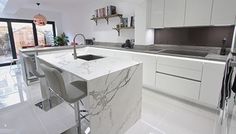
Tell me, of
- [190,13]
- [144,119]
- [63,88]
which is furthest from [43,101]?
[190,13]

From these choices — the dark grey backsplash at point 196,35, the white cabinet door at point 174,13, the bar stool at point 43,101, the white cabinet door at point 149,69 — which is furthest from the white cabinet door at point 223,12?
the bar stool at point 43,101

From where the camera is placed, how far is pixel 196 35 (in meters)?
2.83

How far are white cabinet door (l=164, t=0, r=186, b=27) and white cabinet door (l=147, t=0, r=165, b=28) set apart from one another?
0.10 metres

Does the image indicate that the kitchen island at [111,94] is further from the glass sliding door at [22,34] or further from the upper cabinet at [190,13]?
the glass sliding door at [22,34]

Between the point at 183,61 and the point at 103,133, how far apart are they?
1.75 m

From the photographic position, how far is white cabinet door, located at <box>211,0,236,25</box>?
85.0 inches

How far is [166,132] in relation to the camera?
5.92ft

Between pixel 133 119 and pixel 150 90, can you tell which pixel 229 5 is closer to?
pixel 150 90

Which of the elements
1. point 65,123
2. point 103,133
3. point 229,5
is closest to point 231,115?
point 103,133

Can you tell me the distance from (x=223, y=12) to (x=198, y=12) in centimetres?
37

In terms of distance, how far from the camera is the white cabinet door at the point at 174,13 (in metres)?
2.68

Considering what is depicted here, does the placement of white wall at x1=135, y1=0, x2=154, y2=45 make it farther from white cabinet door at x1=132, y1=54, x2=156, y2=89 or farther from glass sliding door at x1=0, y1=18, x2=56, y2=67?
glass sliding door at x1=0, y1=18, x2=56, y2=67

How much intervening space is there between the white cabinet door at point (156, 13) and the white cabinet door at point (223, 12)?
96 cm

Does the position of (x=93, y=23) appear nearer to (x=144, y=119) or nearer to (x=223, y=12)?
(x=223, y=12)
